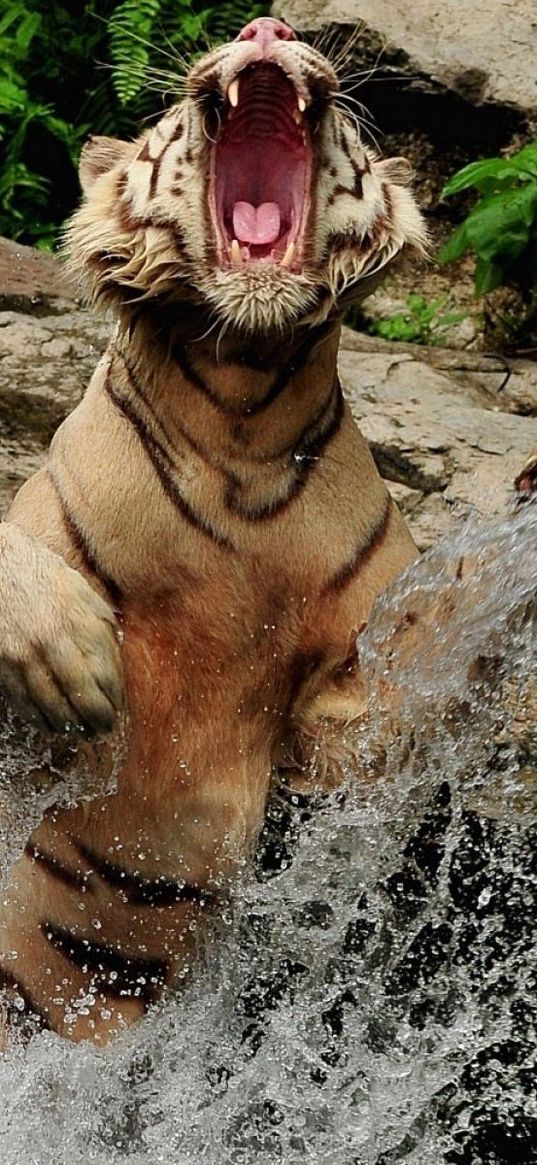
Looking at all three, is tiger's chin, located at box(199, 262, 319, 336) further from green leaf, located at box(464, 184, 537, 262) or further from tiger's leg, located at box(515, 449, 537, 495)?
green leaf, located at box(464, 184, 537, 262)

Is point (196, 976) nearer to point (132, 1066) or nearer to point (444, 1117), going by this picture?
point (132, 1066)

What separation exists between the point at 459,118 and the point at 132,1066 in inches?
129

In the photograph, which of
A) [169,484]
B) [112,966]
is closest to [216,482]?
[169,484]

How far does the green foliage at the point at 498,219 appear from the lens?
4703 mm

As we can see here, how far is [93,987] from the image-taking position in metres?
3.12

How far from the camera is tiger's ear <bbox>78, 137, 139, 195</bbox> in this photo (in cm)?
304

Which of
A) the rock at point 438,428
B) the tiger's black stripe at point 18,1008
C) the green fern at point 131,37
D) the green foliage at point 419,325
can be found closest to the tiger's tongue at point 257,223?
the rock at point 438,428

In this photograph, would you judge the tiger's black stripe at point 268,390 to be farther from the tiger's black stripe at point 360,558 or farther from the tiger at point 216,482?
the tiger's black stripe at point 360,558

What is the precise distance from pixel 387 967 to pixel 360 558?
102 centimetres

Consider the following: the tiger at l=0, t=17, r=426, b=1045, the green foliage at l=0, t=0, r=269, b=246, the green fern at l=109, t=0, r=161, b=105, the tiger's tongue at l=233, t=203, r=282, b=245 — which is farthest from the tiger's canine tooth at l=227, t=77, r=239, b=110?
the green foliage at l=0, t=0, r=269, b=246

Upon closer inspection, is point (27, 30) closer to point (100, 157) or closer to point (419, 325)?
point (419, 325)

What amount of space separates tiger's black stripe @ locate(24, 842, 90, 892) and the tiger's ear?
120 cm

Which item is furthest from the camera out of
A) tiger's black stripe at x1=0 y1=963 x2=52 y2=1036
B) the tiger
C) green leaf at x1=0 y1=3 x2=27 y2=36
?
green leaf at x1=0 y1=3 x2=27 y2=36

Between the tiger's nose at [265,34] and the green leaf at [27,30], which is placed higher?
the tiger's nose at [265,34]
